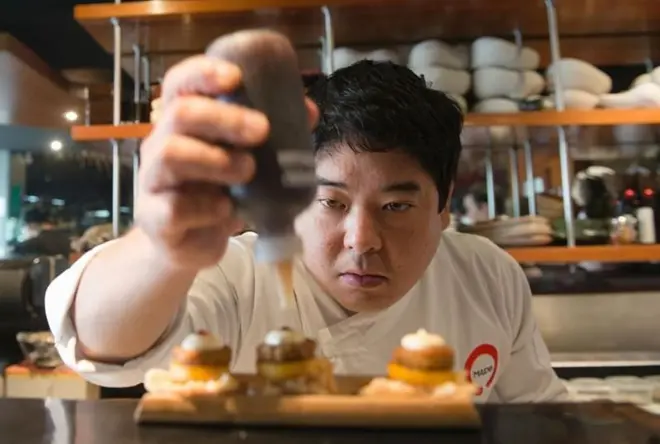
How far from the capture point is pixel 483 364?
921 millimetres

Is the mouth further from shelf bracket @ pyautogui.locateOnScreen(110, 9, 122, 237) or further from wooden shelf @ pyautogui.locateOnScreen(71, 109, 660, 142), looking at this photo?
shelf bracket @ pyautogui.locateOnScreen(110, 9, 122, 237)

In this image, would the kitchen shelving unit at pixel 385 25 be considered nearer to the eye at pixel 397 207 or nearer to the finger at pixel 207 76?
the eye at pixel 397 207

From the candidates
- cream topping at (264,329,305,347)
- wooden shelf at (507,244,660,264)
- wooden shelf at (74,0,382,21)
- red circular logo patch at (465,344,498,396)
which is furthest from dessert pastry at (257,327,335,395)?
wooden shelf at (74,0,382,21)

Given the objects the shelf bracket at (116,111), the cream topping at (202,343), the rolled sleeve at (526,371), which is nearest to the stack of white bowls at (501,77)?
the rolled sleeve at (526,371)

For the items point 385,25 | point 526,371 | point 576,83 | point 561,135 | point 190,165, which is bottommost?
point 526,371

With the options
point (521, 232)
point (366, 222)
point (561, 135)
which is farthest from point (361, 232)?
point (561, 135)

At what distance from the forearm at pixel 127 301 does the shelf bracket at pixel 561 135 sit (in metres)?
1.08

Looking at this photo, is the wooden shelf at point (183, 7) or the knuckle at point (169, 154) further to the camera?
the wooden shelf at point (183, 7)

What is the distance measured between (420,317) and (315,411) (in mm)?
578

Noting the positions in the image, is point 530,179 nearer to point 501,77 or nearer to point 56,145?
point 501,77

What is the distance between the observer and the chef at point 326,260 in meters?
0.43

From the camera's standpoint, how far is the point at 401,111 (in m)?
0.82

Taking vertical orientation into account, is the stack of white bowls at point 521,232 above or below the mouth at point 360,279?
above

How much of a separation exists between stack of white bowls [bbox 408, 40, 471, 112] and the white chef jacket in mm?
468
